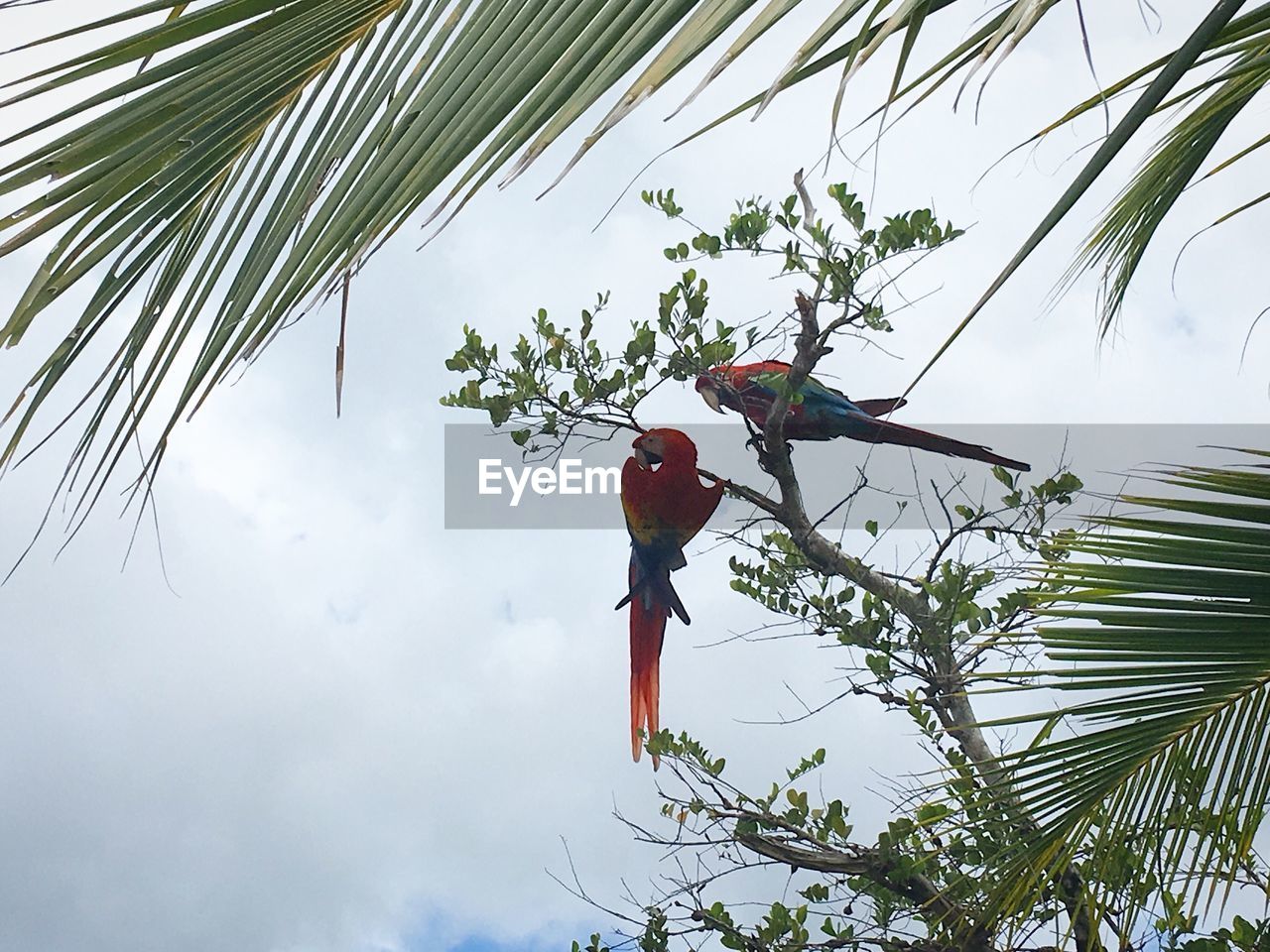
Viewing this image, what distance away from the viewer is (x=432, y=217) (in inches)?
18.3

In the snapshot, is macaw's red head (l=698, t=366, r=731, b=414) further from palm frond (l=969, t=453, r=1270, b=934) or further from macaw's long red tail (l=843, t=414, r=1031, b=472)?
palm frond (l=969, t=453, r=1270, b=934)

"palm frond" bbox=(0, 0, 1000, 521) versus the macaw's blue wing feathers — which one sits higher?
the macaw's blue wing feathers

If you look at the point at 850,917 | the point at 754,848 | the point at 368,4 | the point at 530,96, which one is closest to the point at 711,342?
the point at 754,848

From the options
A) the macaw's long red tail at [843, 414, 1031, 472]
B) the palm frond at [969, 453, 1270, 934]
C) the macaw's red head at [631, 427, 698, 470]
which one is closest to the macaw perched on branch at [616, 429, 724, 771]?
the macaw's red head at [631, 427, 698, 470]

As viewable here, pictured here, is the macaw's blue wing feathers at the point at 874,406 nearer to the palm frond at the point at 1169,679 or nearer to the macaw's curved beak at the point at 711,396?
the macaw's curved beak at the point at 711,396

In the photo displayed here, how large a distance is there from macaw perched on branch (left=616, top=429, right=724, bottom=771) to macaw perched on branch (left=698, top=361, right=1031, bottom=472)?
0.44 feet

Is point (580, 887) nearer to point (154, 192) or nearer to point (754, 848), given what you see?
point (754, 848)

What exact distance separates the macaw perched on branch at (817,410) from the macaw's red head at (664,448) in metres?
0.09

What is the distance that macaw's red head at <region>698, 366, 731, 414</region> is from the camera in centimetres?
219

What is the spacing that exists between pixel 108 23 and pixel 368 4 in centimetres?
13

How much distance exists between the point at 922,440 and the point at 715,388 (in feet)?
1.30

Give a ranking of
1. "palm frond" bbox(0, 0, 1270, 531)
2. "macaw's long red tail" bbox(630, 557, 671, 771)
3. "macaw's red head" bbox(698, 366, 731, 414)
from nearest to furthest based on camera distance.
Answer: "palm frond" bbox(0, 0, 1270, 531), "macaw's red head" bbox(698, 366, 731, 414), "macaw's long red tail" bbox(630, 557, 671, 771)

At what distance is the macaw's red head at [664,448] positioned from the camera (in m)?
2.22

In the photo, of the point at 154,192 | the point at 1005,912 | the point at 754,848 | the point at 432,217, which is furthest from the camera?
the point at 754,848
